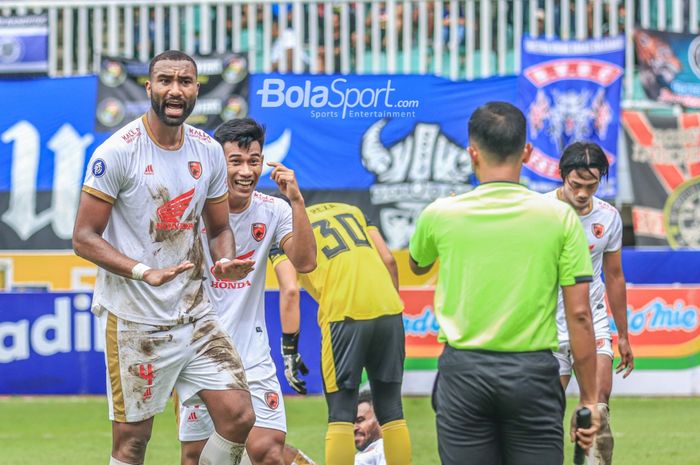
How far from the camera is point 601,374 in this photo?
8.01 meters

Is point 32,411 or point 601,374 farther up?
point 601,374

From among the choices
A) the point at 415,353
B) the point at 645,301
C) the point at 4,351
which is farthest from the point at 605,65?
the point at 4,351

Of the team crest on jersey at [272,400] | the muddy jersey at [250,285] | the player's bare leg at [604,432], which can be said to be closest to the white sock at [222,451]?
the team crest on jersey at [272,400]

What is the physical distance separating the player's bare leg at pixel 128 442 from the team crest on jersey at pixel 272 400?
107 centimetres

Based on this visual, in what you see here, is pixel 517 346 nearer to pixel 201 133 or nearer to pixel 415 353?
pixel 201 133

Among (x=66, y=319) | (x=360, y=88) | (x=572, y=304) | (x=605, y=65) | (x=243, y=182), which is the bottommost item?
(x=66, y=319)

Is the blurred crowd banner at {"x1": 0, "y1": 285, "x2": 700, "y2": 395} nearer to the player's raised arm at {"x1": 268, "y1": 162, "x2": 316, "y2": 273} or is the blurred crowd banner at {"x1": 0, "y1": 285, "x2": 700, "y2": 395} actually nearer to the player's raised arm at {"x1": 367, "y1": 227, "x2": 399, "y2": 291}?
the player's raised arm at {"x1": 367, "y1": 227, "x2": 399, "y2": 291}

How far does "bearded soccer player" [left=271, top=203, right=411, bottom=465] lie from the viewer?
7.68 meters

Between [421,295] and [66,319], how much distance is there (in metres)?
4.01

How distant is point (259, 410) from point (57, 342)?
7212mm

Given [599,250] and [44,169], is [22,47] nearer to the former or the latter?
[44,169]

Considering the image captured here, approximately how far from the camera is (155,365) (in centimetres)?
599

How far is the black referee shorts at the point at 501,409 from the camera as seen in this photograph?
4.78 m

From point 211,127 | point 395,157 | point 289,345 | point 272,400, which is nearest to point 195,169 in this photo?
point 272,400
